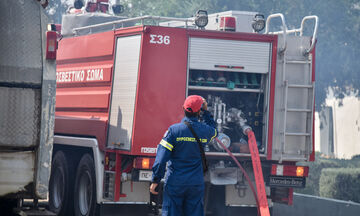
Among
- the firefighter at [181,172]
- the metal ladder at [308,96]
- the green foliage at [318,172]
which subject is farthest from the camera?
the green foliage at [318,172]

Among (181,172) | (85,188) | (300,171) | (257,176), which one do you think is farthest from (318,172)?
(181,172)

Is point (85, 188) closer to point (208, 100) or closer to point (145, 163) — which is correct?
point (145, 163)

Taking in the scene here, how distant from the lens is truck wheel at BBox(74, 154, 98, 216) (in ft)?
36.5

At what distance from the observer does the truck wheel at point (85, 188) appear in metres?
11.1

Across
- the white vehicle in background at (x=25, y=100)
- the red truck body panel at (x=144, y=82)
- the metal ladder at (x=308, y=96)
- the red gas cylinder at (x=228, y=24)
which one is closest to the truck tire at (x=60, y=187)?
the red truck body panel at (x=144, y=82)

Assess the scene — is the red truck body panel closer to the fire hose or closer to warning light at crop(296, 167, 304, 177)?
the fire hose

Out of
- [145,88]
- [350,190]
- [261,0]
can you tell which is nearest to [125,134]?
[145,88]

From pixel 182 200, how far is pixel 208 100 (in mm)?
3271

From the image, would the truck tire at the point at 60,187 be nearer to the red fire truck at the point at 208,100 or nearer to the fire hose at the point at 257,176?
the red fire truck at the point at 208,100

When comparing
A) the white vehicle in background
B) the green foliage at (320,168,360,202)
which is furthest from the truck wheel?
the green foliage at (320,168,360,202)

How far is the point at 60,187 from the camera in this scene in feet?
41.0

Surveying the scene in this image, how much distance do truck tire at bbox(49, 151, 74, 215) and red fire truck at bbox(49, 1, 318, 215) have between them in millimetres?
617

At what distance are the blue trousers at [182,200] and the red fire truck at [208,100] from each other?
7.80 feet

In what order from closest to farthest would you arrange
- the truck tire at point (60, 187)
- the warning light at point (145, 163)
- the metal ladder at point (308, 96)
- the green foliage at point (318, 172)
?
the warning light at point (145, 163), the metal ladder at point (308, 96), the truck tire at point (60, 187), the green foliage at point (318, 172)
